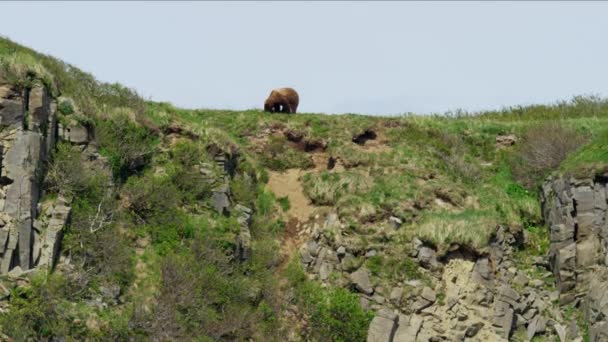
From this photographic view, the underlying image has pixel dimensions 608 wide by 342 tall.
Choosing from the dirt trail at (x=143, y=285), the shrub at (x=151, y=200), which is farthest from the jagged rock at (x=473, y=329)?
the shrub at (x=151, y=200)

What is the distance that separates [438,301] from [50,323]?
11.7m

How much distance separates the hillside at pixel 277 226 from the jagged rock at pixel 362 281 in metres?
0.04

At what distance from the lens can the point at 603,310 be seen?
2716cm

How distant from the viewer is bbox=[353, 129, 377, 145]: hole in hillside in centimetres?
3591

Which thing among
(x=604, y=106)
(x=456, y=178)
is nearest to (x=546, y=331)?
(x=456, y=178)

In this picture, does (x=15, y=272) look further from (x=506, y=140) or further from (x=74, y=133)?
(x=506, y=140)

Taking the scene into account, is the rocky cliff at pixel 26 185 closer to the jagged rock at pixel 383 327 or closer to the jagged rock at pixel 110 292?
the jagged rock at pixel 110 292

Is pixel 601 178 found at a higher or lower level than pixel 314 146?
lower

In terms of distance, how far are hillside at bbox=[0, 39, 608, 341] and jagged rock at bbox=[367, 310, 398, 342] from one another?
0.04 m

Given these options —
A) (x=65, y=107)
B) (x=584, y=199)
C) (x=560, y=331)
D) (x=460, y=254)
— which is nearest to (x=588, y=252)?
(x=584, y=199)

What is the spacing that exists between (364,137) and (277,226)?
588 cm

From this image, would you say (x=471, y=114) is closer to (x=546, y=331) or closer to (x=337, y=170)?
(x=337, y=170)

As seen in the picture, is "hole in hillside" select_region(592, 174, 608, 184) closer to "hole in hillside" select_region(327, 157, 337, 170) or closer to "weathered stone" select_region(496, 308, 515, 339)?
"weathered stone" select_region(496, 308, 515, 339)

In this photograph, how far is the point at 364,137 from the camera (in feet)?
118
